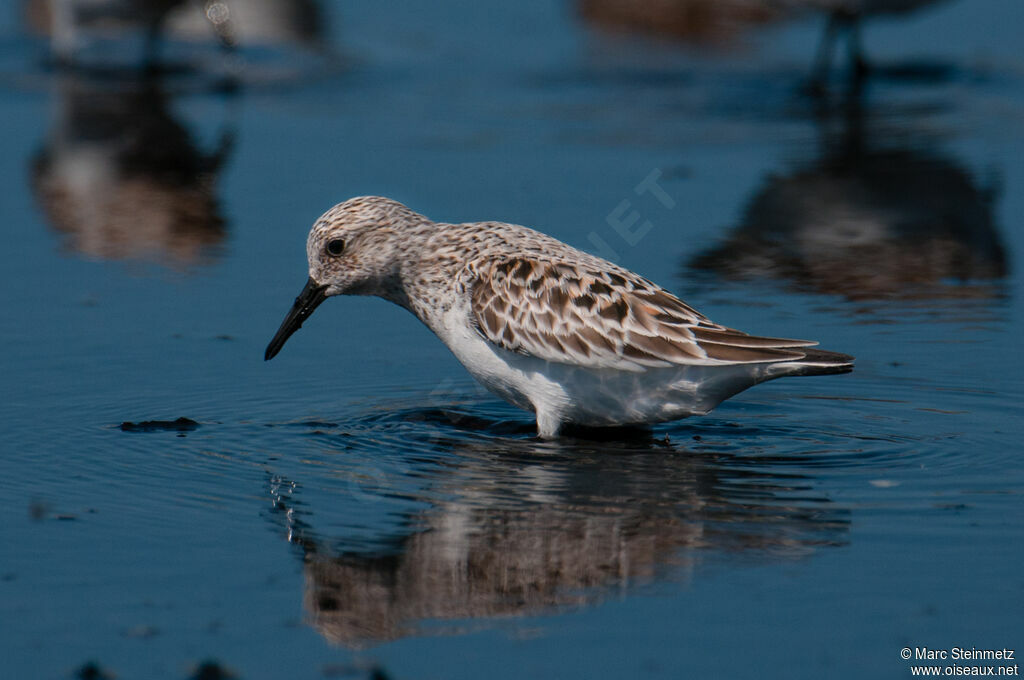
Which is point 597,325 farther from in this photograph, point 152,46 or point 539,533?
point 152,46

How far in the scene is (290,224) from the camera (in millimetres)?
13156

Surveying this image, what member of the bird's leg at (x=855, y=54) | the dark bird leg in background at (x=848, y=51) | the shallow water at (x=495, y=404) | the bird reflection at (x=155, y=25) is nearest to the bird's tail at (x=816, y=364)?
the shallow water at (x=495, y=404)

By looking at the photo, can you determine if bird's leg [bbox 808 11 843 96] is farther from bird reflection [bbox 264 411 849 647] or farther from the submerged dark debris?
the submerged dark debris

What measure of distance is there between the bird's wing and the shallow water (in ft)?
1.74

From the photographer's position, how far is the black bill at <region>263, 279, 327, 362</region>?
9.54 m

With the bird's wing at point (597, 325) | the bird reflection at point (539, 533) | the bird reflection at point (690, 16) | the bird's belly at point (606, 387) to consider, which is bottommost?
the bird reflection at point (539, 533)

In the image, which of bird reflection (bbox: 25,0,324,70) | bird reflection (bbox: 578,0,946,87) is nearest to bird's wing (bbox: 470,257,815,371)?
bird reflection (bbox: 578,0,946,87)

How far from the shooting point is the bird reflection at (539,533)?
21.3 ft

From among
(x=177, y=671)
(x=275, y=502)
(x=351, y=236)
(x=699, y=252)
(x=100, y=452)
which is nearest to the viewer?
(x=177, y=671)

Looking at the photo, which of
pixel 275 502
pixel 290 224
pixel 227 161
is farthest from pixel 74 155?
pixel 275 502

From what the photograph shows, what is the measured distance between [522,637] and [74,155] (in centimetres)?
1103

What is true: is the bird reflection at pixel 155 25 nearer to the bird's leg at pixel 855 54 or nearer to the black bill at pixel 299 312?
the bird's leg at pixel 855 54

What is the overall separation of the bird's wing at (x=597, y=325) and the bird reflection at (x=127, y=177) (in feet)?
14.9

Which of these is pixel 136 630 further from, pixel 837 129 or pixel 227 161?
pixel 837 129
